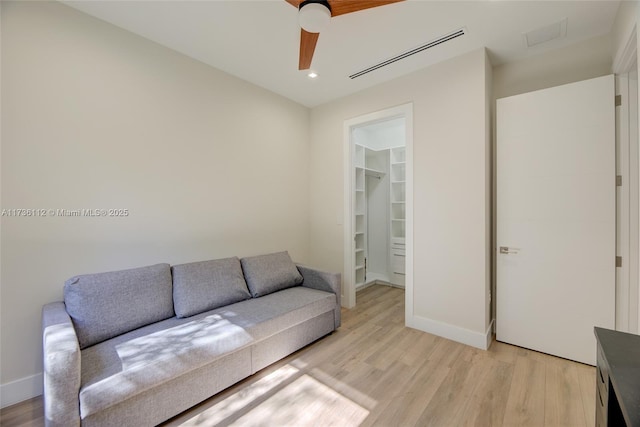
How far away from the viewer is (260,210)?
3.33 meters

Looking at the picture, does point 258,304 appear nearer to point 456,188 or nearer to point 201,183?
point 201,183

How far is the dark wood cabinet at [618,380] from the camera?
778mm

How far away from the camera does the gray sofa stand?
137 centimetres

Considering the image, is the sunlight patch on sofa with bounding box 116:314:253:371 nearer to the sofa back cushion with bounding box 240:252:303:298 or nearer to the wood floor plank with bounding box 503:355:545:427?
the sofa back cushion with bounding box 240:252:303:298

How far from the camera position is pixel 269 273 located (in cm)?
292

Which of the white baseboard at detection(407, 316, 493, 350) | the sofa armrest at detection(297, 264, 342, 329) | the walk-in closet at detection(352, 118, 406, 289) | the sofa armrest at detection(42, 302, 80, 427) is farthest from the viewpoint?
the walk-in closet at detection(352, 118, 406, 289)

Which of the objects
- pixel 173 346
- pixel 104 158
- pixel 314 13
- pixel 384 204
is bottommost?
pixel 173 346

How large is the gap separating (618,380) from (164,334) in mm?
2374

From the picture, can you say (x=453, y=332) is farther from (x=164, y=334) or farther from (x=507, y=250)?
(x=164, y=334)

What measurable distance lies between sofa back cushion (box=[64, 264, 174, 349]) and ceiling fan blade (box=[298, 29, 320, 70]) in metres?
2.12

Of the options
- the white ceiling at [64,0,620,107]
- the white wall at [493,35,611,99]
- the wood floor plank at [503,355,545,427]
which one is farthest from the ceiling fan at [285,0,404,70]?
the wood floor plank at [503,355,545,427]

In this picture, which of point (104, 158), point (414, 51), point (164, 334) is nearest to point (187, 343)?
point (164, 334)

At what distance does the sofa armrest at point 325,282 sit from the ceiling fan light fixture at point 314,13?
2.28 metres

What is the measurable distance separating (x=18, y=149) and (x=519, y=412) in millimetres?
3815
